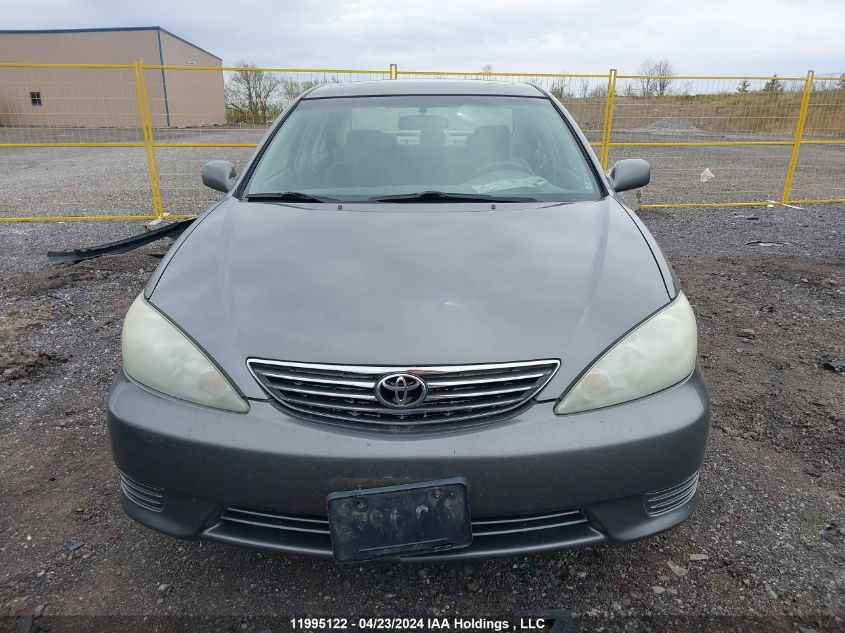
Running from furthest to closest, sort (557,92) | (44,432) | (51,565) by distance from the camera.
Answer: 1. (557,92)
2. (44,432)
3. (51,565)

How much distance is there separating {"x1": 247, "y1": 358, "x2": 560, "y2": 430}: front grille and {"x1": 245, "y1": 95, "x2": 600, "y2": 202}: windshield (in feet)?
3.68

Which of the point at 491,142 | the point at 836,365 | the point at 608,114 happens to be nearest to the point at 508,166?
the point at 491,142

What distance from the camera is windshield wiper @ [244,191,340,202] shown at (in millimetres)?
2529

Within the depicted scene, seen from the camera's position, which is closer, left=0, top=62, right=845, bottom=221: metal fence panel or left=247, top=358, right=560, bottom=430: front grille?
left=247, top=358, right=560, bottom=430: front grille

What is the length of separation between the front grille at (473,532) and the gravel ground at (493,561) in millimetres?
239

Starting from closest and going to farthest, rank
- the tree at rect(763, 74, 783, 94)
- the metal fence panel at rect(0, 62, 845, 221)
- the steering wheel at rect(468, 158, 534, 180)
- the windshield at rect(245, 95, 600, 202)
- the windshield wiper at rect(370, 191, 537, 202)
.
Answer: the windshield wiper at rect(370, 191, 537, 202) < the windshield at rect(245, 95, 600, 202) < the steering wheel at rect(468, 158, 534, 180) < the metal fence panel at rect(0, 62, 845, 221) < the tree at rect(763, 74, 783, 94)

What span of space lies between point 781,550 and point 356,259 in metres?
1.73

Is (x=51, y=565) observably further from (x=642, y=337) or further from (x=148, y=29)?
(x=148, y=29)

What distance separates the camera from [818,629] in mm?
1698

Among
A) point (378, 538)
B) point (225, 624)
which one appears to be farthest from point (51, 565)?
point (378, 538)

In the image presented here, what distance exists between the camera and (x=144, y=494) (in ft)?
5.67

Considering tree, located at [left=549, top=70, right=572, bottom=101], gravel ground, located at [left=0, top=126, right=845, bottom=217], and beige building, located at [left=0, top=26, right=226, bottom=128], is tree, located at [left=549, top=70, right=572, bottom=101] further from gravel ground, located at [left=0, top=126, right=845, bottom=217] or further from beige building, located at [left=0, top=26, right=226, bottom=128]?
beige building, located at [left=0, top=26, right=226, bottom=128]

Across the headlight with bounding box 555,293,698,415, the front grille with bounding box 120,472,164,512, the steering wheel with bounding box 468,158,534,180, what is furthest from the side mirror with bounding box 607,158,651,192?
the front grille with bounding box 120,472,164,512

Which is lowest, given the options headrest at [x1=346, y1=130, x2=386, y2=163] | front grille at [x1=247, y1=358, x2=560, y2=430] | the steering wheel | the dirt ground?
the dirt ground
